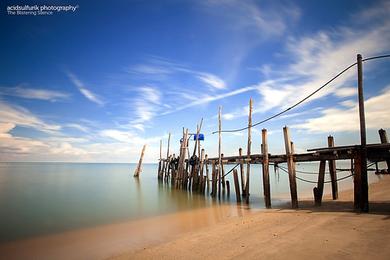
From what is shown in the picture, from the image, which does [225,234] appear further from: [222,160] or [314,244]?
[222,160]

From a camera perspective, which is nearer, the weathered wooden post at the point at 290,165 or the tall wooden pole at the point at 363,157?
the tall wooden pole at the point at 363,157

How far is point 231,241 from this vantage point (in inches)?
246

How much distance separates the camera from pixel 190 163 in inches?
811

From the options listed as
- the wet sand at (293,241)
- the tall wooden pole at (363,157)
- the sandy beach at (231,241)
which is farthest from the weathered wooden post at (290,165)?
the wet sand at (293,241)

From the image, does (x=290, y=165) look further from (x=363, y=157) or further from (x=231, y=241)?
(x=231, y=241)

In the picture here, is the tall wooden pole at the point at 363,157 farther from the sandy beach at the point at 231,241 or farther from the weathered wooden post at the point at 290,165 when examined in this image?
the weathered wooden post at the point at 290,165

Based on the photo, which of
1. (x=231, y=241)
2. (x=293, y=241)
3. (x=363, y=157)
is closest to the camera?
(x=293, y=241)

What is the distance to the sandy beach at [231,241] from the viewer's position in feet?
16.6

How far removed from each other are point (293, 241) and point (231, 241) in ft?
4.89

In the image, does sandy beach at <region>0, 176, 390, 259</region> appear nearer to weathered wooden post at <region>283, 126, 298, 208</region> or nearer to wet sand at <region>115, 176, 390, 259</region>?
wet sand at <region>115, 176, 390, 259</region>

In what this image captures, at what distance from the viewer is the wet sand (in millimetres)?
4863

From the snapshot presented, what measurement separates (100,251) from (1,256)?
2822 millimetres

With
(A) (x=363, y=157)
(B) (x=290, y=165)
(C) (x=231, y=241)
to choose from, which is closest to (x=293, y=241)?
(C) (x=231, y=241)

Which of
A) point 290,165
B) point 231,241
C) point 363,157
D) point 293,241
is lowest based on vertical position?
point 231,241
